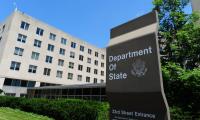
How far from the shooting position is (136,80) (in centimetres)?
294

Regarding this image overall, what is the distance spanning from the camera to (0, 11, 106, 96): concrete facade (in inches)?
1422

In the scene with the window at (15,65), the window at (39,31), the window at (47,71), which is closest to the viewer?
the window at (15,65)

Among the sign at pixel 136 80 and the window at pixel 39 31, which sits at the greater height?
the window at pixel 39 31

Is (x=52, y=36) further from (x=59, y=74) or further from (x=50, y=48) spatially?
(x=59, y=74)

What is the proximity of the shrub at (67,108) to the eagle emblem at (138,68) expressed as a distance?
427 inches

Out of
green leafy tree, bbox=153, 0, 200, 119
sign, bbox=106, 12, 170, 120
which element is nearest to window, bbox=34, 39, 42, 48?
green leafy tree, bbox=153, 0, 200, 119

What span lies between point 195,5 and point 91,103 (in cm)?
1514

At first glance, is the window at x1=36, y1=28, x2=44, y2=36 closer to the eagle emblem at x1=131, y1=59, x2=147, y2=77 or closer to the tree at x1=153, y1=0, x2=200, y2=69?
the tree at x1=153, y1=0, x2=200, y2=69

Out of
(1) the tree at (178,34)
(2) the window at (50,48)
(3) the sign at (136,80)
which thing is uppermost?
(2) the window at (50,48)

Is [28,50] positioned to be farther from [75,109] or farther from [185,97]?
[185,97]

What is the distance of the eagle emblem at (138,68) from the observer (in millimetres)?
2823

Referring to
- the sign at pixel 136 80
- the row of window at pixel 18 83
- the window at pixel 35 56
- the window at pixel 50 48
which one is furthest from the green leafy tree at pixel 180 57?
the window at pixel 50 48

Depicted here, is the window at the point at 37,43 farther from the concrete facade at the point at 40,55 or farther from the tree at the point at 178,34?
the tree at the point at 178,34

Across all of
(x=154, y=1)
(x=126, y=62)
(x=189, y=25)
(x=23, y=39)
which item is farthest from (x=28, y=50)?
(x=126, y=62)
